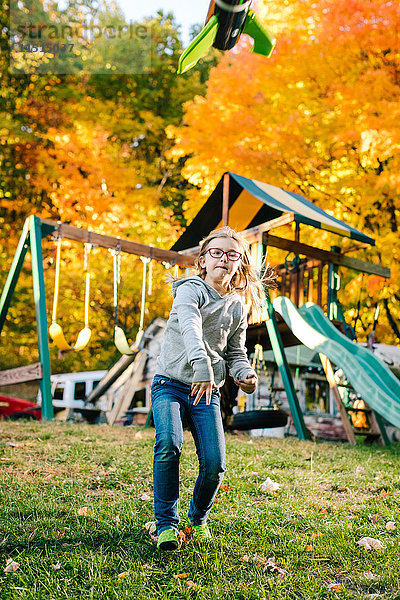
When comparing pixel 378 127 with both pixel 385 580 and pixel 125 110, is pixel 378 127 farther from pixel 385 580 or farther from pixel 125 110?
pixel 125 110

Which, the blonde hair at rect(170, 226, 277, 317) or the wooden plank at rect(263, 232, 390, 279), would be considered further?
the wooden plank at rect(263, 232, 390, 279)

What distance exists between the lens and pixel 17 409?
1173 cm

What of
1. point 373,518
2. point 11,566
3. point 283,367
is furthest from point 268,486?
point 283,367

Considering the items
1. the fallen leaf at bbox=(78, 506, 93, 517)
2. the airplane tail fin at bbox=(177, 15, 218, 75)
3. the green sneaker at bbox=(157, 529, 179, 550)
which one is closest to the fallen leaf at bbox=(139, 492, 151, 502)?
the fallen leaf at bbox=(78, 506, 93, 517)

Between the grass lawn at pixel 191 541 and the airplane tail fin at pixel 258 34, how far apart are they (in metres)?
2.18

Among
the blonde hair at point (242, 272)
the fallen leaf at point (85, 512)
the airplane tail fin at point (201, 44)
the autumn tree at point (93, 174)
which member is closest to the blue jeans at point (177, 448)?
the fallen leaf at point (85, 512)

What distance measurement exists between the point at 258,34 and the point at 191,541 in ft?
7.50

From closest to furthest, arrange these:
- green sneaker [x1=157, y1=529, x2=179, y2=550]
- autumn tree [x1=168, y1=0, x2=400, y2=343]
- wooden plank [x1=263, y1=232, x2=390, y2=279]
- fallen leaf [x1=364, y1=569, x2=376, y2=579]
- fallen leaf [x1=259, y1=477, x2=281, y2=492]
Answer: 1. fallen leaf [x1=364, y1=569, x2=376, y2=579]
2. green sneaker [x1=157, y1=529, x2=179, y2=550]
3. fallen leaf [x1=259, y1=477, x2=281, y2=492]
4. wooden plank [x1=263, y1=232, x2=390, y2=279]
5. autumn tree [x1=168, y1=0, x2=400, y2=343]

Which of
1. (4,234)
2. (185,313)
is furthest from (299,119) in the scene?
(4,234)

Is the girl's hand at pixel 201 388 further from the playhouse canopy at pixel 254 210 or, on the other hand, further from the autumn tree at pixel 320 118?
the autumn tree at pixel 320 118

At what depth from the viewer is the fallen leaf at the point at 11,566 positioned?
2100 millimetres

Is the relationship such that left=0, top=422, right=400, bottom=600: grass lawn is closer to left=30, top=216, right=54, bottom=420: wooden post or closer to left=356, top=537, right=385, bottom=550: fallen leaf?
left=356, top=537, right=385, bottom=550: fallen leaf

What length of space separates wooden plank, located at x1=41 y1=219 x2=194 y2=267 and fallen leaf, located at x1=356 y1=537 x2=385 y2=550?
19.1 feet

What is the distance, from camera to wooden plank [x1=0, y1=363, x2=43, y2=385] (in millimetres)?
7391
